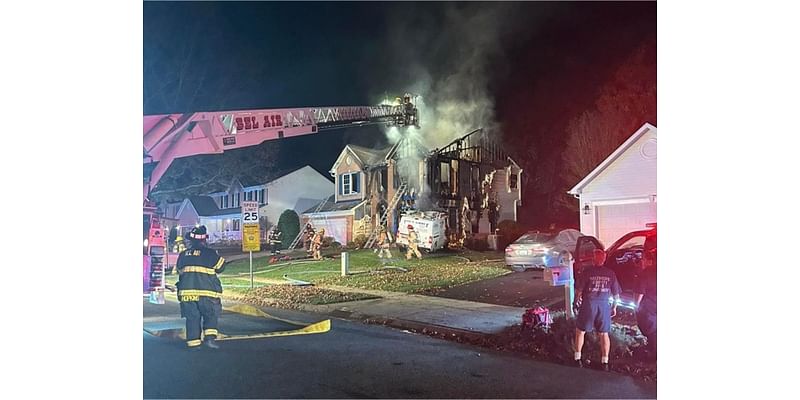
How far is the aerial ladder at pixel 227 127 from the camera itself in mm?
3781

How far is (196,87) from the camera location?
379 cm

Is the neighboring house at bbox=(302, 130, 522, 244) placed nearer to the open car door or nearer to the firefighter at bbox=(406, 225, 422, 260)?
the firefighter at bbox=(406, 225, 422, 260)

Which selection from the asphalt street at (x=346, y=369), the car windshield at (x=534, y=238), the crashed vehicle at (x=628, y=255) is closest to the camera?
the asphalt street at (x=346, y=369)

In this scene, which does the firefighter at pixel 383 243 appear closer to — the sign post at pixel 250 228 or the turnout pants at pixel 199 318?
the sign post at pixel 250 228

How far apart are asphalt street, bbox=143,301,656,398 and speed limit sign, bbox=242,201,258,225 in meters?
0.66

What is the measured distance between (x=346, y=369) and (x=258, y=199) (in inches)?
50.9

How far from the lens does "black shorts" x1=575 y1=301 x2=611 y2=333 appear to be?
11.8 ft

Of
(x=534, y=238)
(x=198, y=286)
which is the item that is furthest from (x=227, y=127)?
(x=534, y=238)

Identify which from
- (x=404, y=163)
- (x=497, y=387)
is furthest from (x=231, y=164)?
(x=497, y=387)

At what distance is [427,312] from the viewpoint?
3.72 meters

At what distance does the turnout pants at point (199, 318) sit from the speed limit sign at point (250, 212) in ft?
1.93

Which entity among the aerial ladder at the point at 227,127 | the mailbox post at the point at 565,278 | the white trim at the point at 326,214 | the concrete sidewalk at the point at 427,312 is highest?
the aerial ladder at the point at 227,127

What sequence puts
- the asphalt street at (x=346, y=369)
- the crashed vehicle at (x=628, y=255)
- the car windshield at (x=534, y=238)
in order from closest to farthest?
the asphalt street at (x=346, y=369) → the crashed vehicle at (x=628, y=255) → the car windshield at (x=534, y=238)

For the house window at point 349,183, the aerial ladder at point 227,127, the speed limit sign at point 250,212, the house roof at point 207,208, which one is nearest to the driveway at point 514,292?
the house window at point 349,183
